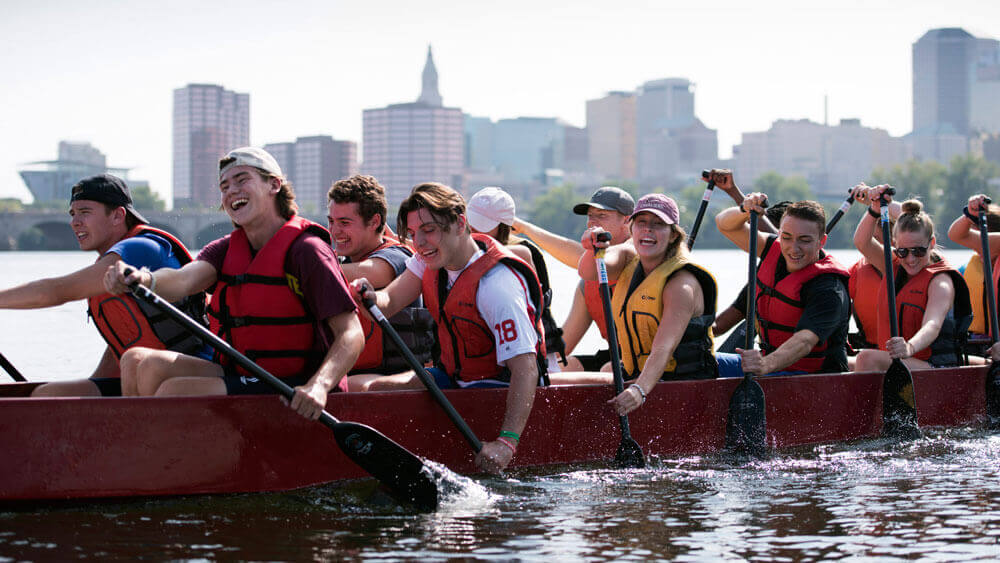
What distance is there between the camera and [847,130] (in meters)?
166

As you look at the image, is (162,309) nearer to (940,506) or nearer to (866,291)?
(940,506)

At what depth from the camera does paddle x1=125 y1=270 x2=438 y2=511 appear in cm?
457

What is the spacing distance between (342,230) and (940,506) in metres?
3.04

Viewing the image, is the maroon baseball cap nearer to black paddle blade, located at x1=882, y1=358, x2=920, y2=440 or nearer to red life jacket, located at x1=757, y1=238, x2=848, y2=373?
red life jacket, located at x1=757, y1=238, x2=848, y2=373

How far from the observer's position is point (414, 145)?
538 feet

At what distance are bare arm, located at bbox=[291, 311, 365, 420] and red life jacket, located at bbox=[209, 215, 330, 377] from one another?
18 centimetres

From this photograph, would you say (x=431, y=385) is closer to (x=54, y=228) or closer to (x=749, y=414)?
(x=749, y=414)

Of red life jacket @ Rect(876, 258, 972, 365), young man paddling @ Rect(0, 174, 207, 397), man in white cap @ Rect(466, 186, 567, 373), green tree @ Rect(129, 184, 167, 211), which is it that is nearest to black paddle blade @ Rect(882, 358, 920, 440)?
red life jacket @ Rect(876, 258, 972, 365)

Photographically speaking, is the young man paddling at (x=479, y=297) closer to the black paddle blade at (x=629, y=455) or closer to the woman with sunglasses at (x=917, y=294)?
the black paddle blade at (x=629, y=455)

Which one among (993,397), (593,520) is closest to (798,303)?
(993,397)

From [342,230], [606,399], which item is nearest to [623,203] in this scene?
[606,399]

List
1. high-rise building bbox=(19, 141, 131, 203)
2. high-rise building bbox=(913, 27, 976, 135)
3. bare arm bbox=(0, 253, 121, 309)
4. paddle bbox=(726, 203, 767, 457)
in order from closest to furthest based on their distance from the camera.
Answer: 1. bare arm bbox=(0, 253, 121, 309)
2. paddle bbox=(726, 203, 767, 457)
3. high-rise building bbox=(19, 141, 131, 203)
4. high-rise building bbox=(913, 27, 976, 135)

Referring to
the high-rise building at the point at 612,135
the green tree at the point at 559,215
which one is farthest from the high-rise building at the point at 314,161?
the green tree at the point at 559,215

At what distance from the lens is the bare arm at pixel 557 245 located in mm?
6840
